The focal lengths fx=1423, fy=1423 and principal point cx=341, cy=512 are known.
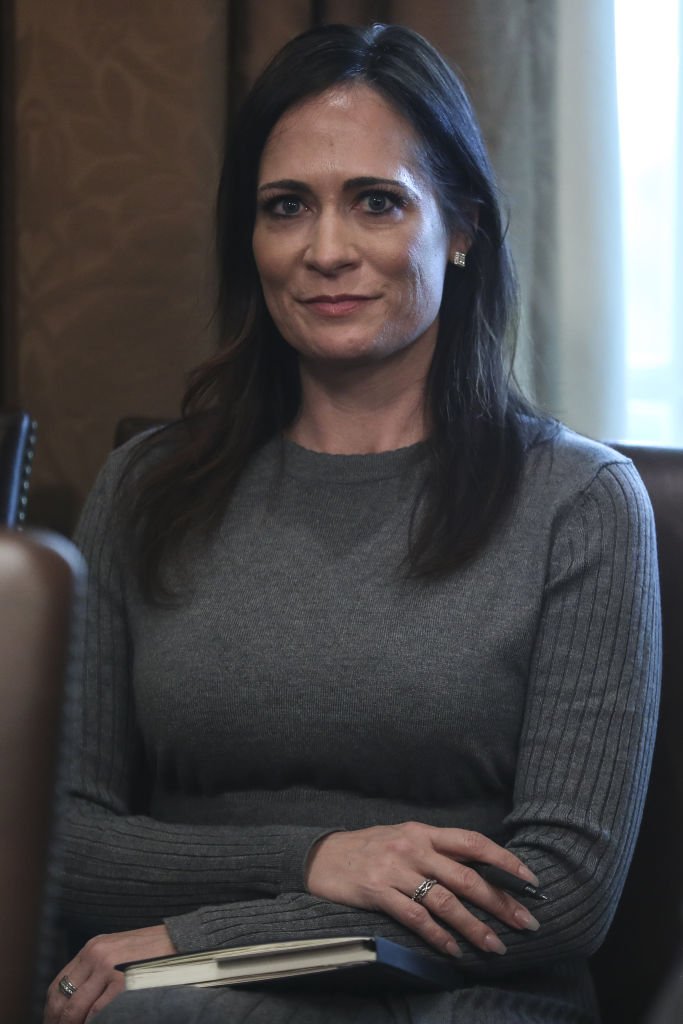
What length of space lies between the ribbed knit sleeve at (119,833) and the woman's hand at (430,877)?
6 cm

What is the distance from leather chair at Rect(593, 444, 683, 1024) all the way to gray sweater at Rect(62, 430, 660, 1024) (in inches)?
4.0

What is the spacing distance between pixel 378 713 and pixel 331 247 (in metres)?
0.49

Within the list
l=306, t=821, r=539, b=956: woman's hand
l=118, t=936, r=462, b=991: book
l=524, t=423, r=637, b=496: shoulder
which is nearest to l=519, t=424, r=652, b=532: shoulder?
l=524, t=423, r=637, b=496: shoulder

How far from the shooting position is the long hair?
1500mm

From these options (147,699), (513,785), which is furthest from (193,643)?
(513,785)

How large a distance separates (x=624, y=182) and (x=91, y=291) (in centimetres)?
75

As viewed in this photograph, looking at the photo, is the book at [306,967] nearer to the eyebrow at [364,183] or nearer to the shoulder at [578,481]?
the shoulder at [578,481]

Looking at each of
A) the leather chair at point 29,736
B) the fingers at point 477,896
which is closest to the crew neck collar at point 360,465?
the fingers at point 477,896

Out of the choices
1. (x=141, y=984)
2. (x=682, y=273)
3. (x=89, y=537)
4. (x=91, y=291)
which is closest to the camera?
(x=141, y=984)

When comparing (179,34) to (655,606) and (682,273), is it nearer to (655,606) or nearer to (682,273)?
(682,273)

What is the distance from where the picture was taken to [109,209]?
199cm

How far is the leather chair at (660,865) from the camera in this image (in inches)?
57.8

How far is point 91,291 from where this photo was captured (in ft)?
6.59

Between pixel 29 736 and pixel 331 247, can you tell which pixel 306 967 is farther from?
pixel 331 247
